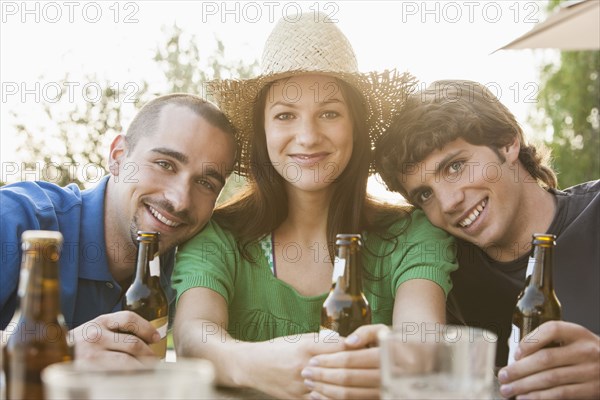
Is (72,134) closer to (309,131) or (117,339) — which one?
(309,131)

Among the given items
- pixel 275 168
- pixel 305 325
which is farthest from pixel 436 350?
pixel 275 168

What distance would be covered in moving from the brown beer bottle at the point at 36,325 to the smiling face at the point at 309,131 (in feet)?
3.92

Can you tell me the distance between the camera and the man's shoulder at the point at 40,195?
212cm

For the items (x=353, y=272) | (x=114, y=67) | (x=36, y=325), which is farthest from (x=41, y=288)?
(x=114, y=67)

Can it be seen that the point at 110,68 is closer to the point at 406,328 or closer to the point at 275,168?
the point at 275,168

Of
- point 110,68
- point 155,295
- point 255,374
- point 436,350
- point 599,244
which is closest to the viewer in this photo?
point 436,350

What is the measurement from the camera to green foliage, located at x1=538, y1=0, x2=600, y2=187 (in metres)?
10.3

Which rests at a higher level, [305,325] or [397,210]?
[397,210]

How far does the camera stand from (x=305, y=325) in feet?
7.20

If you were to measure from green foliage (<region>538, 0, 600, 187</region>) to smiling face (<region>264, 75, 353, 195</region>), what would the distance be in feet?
29.0

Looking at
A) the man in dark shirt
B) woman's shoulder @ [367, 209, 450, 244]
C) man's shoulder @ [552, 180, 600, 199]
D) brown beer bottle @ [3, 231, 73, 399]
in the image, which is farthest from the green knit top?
brown beer bottle @ [3, 231, 73, 399]

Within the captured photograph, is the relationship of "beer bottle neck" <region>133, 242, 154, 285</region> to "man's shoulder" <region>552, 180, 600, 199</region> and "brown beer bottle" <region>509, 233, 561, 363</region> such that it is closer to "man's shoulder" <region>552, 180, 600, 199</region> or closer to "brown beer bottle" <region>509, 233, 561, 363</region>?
"brown beer bottle" <region>509, 233, 561, 363</region>

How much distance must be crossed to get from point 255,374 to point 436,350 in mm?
721

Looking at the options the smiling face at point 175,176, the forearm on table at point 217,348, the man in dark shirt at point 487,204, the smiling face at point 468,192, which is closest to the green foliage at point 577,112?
the man in dark shirt at point 487,204
